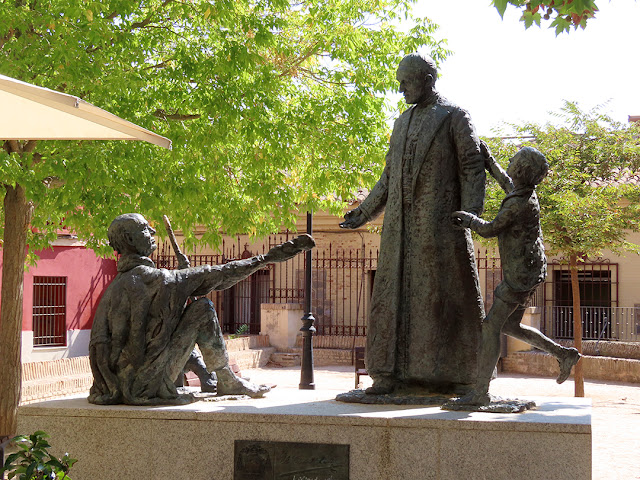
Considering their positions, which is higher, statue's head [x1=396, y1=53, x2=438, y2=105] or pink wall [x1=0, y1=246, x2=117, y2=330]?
statue's head [x1=396, y1=53, x2=438, y2=105]

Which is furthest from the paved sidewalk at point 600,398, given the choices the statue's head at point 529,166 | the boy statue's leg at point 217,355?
the statue's head at point 529,166

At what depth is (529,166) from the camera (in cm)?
504

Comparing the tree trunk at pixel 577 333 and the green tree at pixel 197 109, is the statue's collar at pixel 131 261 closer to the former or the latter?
the green tree at pixel 197 109

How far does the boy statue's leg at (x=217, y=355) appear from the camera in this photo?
557 cm

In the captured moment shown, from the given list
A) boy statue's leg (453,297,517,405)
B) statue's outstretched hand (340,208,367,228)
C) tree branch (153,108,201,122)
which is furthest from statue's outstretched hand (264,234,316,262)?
tree branch (153,108,201,122)

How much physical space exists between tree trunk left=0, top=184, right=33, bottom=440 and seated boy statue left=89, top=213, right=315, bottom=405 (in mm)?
4649

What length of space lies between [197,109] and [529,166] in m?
6.26

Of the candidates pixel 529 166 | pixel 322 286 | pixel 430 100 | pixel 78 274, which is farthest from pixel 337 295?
pixel 529 166

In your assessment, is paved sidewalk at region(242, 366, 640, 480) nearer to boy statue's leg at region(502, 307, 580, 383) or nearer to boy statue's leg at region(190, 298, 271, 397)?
boy statue's leg at region(190, 298, 271, 397)

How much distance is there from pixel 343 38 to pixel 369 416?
25.8 feet

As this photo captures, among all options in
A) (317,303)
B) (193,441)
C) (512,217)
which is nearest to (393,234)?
(512,217)

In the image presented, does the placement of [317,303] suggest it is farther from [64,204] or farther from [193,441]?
[193,441]

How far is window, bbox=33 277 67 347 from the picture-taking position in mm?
21500

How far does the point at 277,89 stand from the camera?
10.9 meters
